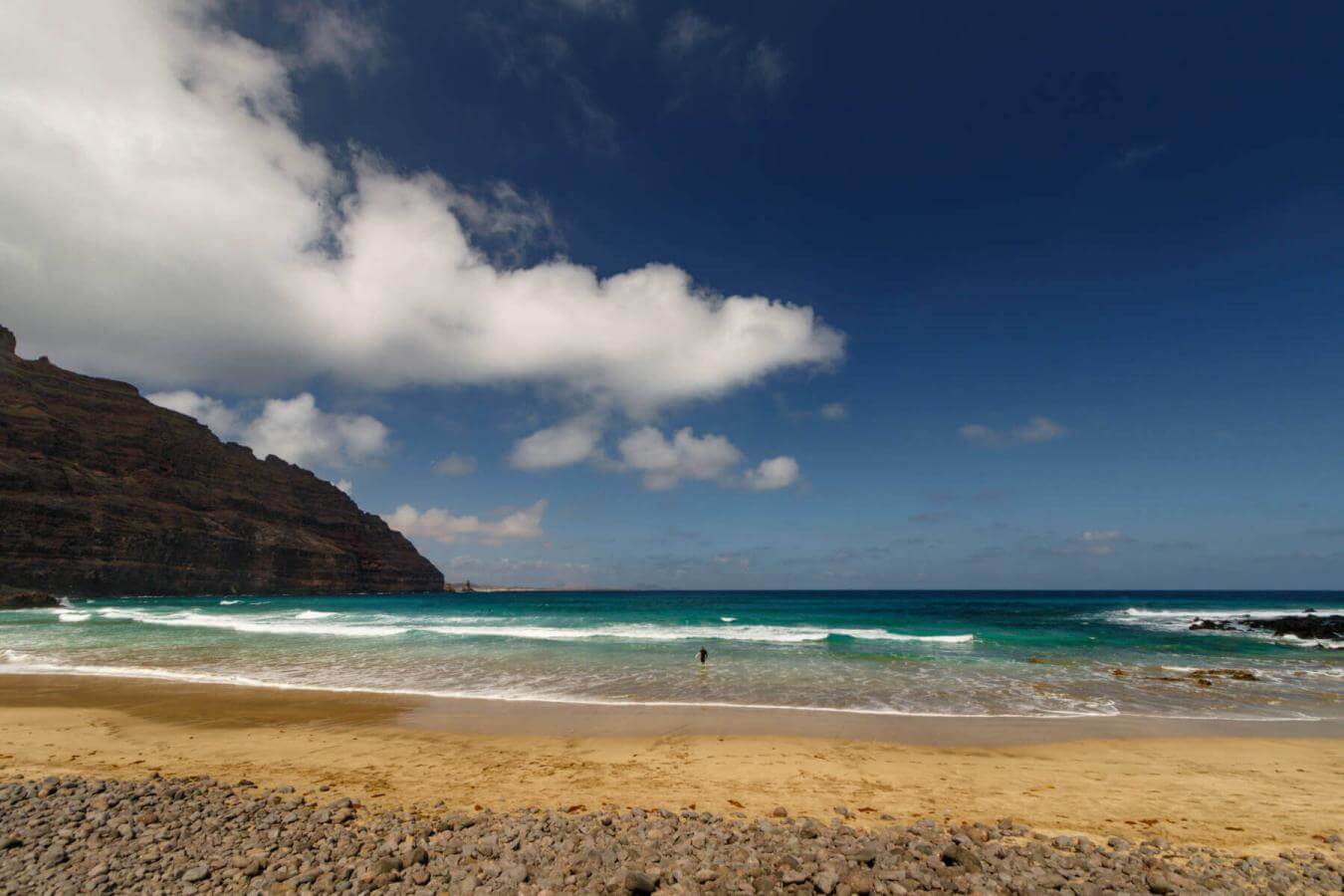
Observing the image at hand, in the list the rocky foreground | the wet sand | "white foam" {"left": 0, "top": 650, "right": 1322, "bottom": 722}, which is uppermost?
the rocky foreground

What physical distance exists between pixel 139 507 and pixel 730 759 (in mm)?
124633

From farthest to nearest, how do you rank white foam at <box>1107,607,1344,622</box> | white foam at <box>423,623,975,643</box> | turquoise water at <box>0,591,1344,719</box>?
white foam at <box>1107,607,1344,622</box> → white foam at <box>423,623,975,643</box> → turquoise water at <box>0,591,1344,719</box>

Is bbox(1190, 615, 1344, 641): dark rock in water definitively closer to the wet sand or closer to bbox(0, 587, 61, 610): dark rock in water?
the wet sand

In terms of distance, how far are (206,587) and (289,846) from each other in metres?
127

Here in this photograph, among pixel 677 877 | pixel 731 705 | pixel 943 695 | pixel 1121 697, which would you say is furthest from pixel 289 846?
pixel 1121 697

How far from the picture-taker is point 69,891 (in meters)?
4.97

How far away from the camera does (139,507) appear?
9581 cm

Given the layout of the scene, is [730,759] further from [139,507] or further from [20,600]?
[139,507]

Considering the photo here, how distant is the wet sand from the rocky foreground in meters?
0.95

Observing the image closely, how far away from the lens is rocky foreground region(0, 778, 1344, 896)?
204 inches

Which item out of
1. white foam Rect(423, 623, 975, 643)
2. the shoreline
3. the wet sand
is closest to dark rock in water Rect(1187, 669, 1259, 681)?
the shoreline

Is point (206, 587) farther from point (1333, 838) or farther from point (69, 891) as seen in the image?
point (1333, 838)

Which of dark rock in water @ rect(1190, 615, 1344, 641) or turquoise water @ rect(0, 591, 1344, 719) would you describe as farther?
dark rock in water @ rect(1190, 615, 1344, 641)

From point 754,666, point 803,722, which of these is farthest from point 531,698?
point 754,666
